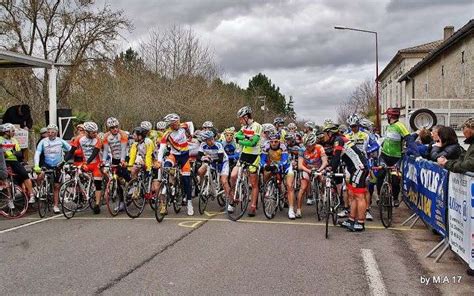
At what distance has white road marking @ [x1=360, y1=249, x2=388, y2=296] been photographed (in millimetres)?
5477

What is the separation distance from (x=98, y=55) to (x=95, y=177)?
70.5ft

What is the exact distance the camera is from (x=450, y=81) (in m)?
27.1

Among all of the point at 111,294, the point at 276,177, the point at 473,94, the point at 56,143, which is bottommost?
the point at 111,294

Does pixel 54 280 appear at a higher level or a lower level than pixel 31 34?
lower

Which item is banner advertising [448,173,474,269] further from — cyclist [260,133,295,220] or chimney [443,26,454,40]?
chimney [443,26,454,40]

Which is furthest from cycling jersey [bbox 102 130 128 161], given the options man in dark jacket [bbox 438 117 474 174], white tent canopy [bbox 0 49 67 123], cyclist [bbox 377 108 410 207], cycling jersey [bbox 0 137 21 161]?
man in dark jacket [bbox 438 117 474 174]

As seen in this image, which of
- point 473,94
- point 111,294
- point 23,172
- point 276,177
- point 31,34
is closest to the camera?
point 111,294

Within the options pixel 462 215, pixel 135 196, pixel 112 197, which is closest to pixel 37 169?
pixel 112 197

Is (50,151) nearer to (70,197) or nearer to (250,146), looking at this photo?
(70,197)

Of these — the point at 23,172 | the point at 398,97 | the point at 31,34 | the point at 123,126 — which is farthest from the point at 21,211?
the point at 398,97

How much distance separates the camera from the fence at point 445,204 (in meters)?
5.90

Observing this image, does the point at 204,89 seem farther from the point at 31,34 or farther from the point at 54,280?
the point at 54,280

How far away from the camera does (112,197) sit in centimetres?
1069

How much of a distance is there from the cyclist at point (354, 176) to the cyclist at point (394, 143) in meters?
1.85
